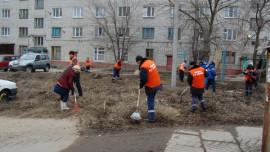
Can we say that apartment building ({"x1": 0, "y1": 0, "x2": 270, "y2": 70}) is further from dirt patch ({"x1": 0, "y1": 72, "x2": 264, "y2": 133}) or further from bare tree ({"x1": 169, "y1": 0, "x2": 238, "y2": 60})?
dirt patch ({"x1": 0, "y1": 72, "x2": 264, "y2": 133})

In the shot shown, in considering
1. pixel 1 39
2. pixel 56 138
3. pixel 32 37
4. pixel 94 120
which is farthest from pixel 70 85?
pixel 1 39

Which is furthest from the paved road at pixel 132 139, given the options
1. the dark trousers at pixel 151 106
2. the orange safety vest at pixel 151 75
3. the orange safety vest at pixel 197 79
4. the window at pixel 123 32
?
the window at pixel 123 32

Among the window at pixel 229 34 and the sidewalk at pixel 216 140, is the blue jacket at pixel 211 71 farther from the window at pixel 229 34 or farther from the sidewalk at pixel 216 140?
the window at pixel 229 34

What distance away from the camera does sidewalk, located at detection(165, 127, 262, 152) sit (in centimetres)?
462

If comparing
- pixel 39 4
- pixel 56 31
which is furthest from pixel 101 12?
pixel 39 4

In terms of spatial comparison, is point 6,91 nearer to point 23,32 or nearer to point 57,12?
point 57,12

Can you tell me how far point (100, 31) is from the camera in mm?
33031

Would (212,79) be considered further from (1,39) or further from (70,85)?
(1,39)

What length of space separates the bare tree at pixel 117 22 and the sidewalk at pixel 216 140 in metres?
24.7

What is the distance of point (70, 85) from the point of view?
693 centimetres

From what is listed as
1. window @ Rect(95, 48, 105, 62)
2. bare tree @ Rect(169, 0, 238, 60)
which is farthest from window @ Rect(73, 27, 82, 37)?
bare tree @ Rect(169, 0, 238, 60)

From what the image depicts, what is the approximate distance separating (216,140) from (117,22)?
91.4 feet

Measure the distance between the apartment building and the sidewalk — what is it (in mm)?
21198

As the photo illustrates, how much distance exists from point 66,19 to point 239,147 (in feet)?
110
